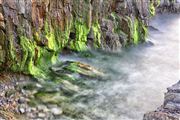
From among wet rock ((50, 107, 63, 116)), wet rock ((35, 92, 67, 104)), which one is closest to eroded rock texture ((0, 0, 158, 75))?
wet rock ((35, 92, 67, 104))

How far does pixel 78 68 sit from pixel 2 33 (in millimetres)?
5133

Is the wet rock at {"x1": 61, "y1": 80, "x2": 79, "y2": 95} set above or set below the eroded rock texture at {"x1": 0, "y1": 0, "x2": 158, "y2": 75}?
below

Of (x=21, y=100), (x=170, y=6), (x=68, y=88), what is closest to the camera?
(x=21, y=100)

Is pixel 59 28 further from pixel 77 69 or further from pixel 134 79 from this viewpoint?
pixel 134 79

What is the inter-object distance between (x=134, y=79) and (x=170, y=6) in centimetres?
2308

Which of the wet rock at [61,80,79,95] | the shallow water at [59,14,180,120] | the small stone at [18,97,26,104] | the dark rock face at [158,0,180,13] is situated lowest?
the shallow water at [59,14,180,120]

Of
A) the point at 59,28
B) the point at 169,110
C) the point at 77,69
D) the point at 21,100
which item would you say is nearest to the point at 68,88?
the point at 77,69

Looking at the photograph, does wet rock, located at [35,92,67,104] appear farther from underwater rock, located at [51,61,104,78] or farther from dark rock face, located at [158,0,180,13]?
dark rock face, located at [158,0,180,13]

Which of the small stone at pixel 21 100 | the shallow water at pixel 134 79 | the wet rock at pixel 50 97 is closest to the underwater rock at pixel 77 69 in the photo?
the shallow water at pixel 134 79

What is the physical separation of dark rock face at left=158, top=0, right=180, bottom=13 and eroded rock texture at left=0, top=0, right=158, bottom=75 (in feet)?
38.3

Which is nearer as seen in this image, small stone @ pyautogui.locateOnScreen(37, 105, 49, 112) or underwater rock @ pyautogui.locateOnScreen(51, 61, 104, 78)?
small stone @ pyautogui.locateOnScreen(37, 105, 49, 112)

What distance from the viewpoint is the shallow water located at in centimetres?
1730

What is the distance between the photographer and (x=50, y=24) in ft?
71.1

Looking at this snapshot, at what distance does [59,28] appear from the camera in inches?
887
